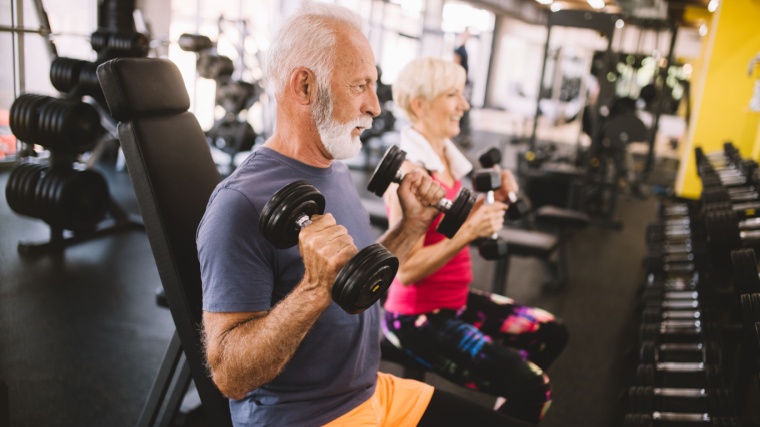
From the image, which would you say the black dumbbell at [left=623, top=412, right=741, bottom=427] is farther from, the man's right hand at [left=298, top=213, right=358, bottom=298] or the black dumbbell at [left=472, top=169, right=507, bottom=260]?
the man's right hand at [left=298, top=213, right=358, bottom=298]

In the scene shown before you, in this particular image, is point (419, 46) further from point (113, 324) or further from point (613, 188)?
point (113, 324)

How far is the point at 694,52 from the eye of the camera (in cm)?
1347

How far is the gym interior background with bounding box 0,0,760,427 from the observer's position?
5.82ft

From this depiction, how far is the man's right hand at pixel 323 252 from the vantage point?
33.6 inches

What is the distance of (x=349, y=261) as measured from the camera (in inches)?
32.7

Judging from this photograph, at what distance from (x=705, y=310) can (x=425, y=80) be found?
1443mm

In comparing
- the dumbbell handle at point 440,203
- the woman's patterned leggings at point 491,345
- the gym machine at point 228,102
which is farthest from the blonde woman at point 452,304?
the gym machine at point 228,102

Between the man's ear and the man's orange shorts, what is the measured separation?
2.00 ft

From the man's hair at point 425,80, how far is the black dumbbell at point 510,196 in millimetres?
268

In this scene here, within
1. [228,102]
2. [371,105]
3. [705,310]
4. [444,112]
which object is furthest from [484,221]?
[228,102]

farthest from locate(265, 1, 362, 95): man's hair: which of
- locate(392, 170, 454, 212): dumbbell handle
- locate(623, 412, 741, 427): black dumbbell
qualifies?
locate(623, 412, 741, 427): black dumbbell

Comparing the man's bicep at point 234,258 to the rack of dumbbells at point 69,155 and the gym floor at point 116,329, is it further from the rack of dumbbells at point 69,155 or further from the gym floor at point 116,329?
the rack of dumbbells at point 69,155

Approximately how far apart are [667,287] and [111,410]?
2423mm

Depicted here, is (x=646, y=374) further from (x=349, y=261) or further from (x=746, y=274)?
(x=349, y=261)
